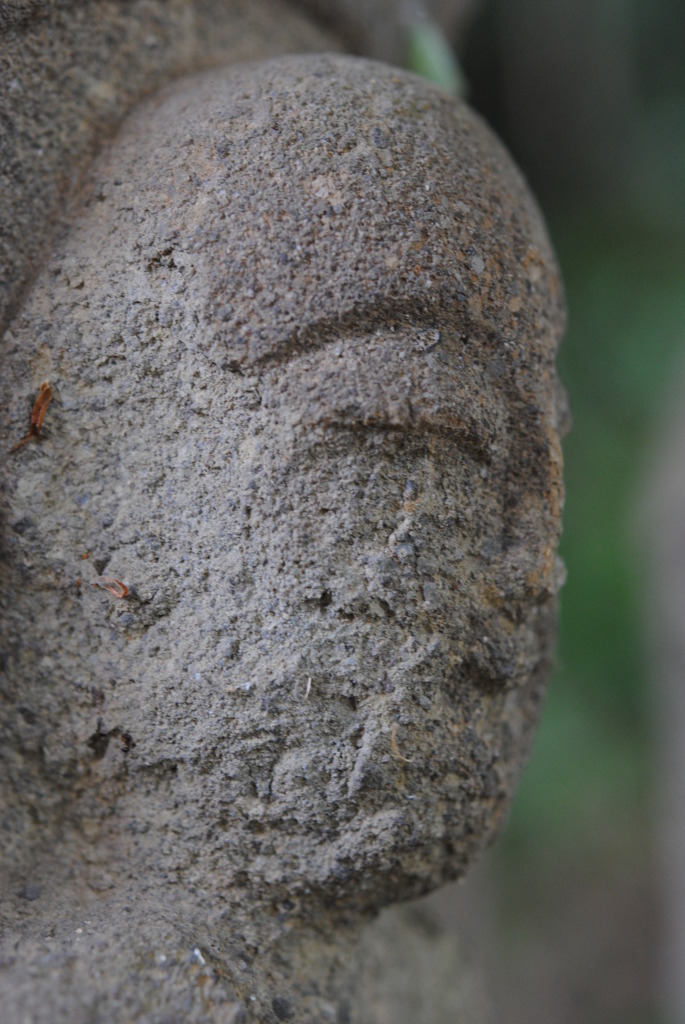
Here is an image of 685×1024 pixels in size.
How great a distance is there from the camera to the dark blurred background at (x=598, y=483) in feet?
7.57

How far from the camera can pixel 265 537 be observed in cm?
61

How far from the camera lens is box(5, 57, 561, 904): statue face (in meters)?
0.60

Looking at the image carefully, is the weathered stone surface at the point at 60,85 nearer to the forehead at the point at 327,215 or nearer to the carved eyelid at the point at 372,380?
the forehead at the point at 327,215

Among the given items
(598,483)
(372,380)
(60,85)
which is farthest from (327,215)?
(598,483)

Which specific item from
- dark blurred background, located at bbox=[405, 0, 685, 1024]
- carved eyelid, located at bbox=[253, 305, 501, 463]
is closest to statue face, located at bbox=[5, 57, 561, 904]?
carved eyelid, located at bbox=[253, 305, 501, 463]

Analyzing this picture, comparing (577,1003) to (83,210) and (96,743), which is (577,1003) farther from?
(83,210)

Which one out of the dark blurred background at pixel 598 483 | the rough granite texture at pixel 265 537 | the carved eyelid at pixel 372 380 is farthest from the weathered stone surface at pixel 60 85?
the dark blurred background at pixel 598 483

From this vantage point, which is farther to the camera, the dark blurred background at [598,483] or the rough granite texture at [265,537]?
the dark blurred background at [598,483]

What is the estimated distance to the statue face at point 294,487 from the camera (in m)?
0.60

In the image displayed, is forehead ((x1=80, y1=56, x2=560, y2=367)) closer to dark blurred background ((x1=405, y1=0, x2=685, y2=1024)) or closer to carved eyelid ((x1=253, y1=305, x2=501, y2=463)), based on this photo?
carved eyelid ((x1=253, y1=305, x2=501, y2=463))

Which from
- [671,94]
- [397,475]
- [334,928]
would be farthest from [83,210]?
[671,94]

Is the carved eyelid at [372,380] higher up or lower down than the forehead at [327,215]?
lower down

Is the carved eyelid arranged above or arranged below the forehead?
below

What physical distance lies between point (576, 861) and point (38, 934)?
2.01m
